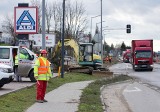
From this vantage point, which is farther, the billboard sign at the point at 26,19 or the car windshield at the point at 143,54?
the car windshield at the point at 143,54

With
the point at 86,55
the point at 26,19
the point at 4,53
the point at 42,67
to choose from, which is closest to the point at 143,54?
the point at 86,55

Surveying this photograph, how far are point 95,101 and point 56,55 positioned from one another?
24.6m

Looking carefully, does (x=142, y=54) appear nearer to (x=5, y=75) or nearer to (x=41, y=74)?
(x=5, y=75)

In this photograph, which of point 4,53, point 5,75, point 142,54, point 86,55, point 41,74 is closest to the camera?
point 41,74

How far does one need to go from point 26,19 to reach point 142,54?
32.6 meters

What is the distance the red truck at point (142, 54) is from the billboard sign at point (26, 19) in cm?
3189

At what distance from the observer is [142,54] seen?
5444 cm

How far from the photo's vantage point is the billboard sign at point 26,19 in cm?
2344

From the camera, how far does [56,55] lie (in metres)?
40.6

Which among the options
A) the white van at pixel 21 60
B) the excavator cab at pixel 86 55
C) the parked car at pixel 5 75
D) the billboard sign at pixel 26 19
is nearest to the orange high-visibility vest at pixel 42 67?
the parked car at pixel 5 75

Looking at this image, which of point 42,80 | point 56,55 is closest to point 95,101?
point 42,80

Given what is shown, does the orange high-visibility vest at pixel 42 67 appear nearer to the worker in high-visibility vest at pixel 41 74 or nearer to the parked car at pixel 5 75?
the worker in high-visibility vest at pixel 41 74

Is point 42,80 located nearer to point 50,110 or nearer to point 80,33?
point 50,110

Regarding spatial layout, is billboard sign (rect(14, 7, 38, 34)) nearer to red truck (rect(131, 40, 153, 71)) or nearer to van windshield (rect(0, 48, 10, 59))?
van windshield (rect(0, 48, 10, 59))
